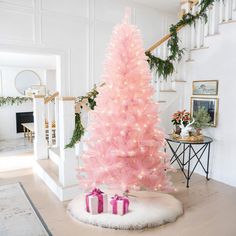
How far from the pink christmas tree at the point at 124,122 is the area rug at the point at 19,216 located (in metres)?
0.70

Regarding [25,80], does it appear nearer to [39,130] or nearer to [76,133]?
[39,130]

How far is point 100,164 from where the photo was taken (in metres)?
2.82

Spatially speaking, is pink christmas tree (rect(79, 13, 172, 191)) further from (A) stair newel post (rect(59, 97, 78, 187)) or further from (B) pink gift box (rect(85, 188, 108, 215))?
(A) stair newel post (rect(59, 97, 78, 187))

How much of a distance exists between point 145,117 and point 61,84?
2052 millimetres

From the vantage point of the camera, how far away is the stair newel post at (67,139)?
2984 millimetres

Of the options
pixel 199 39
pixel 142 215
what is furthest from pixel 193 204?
pixel 199 39

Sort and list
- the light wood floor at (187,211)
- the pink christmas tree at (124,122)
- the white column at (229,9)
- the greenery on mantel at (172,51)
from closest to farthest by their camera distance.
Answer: the light wood floor at (187,211)
the pink christmas tree at (124,122)
the white column at (229,9)
the greenery on mantel at (172,51)

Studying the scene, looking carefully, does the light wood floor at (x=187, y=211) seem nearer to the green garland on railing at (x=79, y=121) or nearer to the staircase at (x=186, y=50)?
the green garland on railing at (x=79, y=121)

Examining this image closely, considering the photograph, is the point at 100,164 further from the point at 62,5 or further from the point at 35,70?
the point at 35,70

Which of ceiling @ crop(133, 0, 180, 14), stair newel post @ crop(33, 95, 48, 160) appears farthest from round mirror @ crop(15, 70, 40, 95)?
ceiling @ crop(133, 0, 180, 14)

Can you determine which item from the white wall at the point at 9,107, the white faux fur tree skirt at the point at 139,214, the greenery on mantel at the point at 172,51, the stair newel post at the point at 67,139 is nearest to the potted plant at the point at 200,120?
the greenery on mantel at the point at 172,51

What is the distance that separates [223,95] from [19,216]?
3313mm

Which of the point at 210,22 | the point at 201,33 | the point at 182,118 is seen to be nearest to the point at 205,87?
the point at 182,118

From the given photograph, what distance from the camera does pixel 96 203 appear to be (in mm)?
2594
